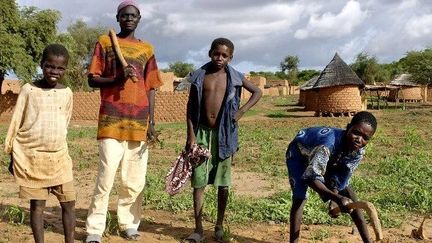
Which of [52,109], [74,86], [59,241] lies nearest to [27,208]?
[59,241]

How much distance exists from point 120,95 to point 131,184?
2.32 ft

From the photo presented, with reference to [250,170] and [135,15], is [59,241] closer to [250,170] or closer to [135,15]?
[135,15]

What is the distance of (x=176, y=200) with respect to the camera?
538cm

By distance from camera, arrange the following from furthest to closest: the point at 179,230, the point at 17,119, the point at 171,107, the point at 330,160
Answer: the point at 171,107 → the point at 179,230 → the point at 330,160 → the point at 17,119

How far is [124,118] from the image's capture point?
401 cm

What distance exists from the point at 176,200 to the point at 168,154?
4574 mm

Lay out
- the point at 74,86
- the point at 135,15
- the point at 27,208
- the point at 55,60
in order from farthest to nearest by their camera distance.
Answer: the point at 74,86, the point at 27,208, the point at 135,15, the point at 55,60

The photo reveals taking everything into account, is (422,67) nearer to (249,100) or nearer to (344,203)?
(249,100)

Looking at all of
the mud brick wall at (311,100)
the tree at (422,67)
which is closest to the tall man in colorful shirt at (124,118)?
the mud brick wall at (311,100)

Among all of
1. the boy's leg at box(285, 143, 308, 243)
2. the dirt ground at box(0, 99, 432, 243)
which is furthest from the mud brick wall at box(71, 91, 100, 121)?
the boy's leg at box(285, 143, 308, 243)

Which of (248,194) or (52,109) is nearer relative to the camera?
(52,109)

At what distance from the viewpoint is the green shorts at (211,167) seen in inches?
162

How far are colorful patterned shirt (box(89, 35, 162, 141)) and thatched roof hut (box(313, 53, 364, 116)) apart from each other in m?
20.0

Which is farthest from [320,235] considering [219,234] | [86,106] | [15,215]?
[86,106]
